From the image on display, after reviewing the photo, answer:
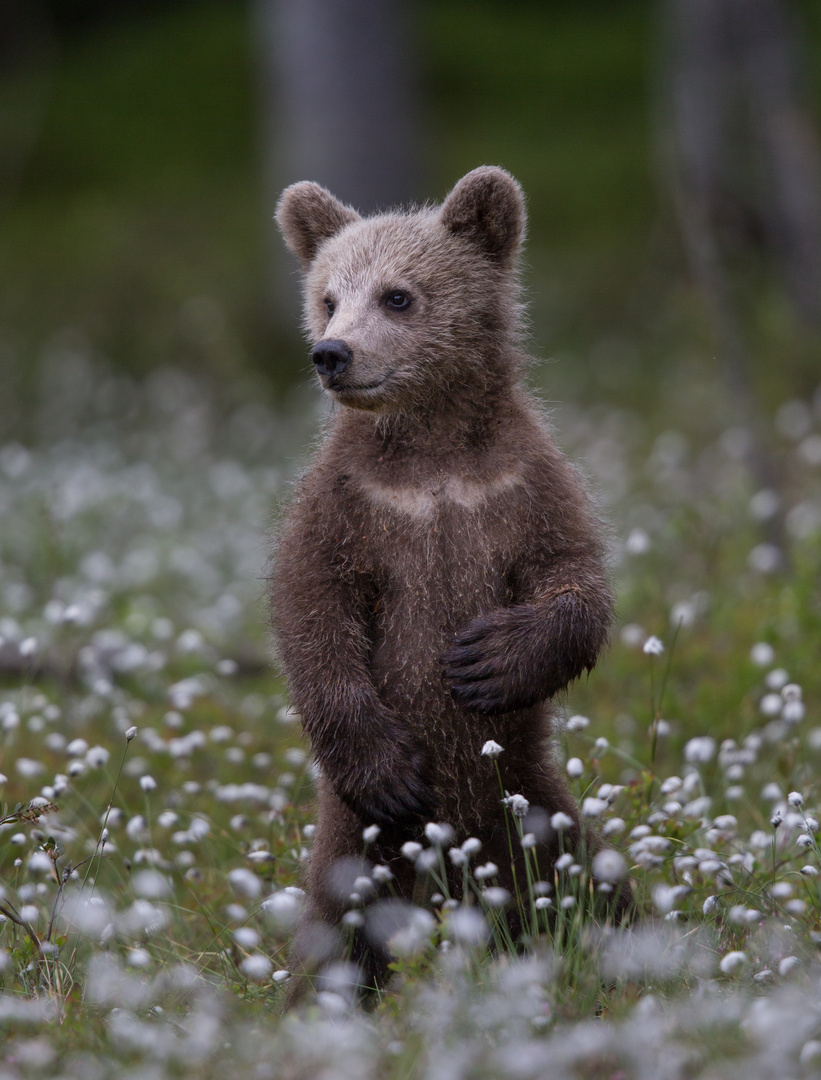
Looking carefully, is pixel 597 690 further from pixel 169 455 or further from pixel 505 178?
pixel 169 455

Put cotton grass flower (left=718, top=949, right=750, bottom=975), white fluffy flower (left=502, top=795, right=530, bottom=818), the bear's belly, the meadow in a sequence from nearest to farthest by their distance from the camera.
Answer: the meadow → cotton grass flower (left=718, top=949, right=750, bottom=975) → white fluffy flower (left=502, top=795, right=530, bottom=818) → the bear's belly

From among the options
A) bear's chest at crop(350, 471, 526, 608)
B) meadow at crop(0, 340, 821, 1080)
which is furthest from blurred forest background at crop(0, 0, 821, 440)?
bear's chest at crop(350, 471, 526, 608)

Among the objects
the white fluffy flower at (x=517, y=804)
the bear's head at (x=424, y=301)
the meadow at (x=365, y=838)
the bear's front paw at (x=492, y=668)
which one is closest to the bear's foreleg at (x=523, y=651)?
the bear's front paw at (x=492, y=668)

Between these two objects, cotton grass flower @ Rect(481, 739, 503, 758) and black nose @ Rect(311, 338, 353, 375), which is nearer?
cotton grass flower @ Rect(481, 739, 503, 758)

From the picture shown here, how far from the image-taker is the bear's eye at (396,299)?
11.8 feet

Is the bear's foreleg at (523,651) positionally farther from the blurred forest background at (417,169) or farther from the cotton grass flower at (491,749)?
the blurred forest background at (417,169)

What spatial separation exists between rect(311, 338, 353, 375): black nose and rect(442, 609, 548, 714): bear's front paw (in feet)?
2.40

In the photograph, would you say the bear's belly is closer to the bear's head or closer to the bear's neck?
the bear's neck

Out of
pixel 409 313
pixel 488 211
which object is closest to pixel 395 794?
pixel 409 313

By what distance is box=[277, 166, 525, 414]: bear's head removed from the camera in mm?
3475

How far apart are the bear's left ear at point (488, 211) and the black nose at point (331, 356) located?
1.79 feet

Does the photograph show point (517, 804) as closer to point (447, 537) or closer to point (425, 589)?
point (425, 589)

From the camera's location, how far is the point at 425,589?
3.42 meters

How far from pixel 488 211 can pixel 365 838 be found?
171cm
